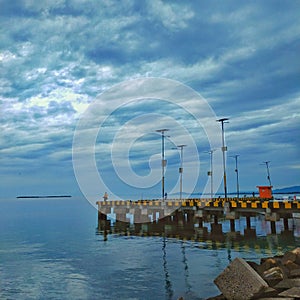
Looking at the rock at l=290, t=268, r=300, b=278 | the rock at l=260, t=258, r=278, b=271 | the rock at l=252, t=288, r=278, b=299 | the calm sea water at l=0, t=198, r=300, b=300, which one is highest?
the rock at l=260, t=258, r=278, b=271

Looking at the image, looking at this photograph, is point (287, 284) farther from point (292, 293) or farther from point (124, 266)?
point (124, 266)

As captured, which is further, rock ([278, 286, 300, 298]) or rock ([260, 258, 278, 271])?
rock ([260, 258, 278, 271])

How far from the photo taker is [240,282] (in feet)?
36.0

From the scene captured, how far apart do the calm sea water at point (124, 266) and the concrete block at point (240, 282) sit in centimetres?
321

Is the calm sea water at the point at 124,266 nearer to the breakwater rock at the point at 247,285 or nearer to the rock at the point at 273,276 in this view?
the rock at the point at 273,276

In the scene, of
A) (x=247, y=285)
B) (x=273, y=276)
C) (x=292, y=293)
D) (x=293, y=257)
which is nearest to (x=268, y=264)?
(x=273, y=276)

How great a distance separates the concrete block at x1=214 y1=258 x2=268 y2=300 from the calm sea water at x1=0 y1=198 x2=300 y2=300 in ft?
10.5

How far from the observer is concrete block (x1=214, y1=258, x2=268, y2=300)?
10703mm

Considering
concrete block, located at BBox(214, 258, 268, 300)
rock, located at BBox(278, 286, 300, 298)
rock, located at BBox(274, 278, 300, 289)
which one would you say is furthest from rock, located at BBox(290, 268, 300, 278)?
concrete block, located at BBox(214, 258, 268, 300)

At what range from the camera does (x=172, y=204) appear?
4128 centimetres

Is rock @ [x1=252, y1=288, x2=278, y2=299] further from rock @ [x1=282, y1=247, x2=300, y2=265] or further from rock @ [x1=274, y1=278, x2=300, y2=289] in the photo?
rock @ [x1=282, y1=247, x2=300, y2=265]

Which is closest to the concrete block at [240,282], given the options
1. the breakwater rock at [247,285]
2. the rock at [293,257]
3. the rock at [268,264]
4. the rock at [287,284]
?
the breakwater rock at [247,285]

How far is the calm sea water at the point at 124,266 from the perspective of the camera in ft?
51.0

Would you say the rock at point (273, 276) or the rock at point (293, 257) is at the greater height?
the rock at point (293, 257)
